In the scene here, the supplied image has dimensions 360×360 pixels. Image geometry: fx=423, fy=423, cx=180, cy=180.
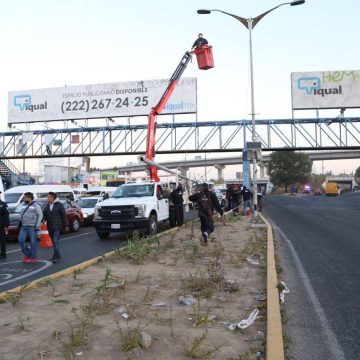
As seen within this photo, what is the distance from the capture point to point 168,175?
2302 centimetres

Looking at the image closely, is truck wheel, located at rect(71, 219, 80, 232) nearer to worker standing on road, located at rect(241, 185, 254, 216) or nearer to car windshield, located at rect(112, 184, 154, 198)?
car windshield, located at rect(112, 184, 154, 198)

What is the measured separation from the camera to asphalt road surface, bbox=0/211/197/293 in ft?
27.9

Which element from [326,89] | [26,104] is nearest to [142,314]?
[326,89]

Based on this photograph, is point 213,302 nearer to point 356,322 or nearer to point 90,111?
point 356,322

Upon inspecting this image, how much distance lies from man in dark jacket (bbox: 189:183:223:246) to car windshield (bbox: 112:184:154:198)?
180 inches

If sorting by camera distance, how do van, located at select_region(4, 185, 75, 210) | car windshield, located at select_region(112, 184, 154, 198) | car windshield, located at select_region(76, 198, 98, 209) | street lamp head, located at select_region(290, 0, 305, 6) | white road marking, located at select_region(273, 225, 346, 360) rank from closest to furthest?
white road marking, located at select_region(273, 225, 346, 360) → car windshield, located at select_region(112, 184, 154, 198) → van, located at select_region(4, 185, 75, 210) → street lamp head, located at select_region(290, 0, 305, 6) → car windshield, located at select_region(76, 198, 98, 209)

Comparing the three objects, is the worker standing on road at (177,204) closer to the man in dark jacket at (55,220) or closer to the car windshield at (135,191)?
the car windshield at (135,191)

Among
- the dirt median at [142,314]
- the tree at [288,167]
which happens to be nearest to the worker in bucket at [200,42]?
the dirt median at [142,314]

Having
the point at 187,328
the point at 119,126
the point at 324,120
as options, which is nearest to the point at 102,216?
the point at 187,328

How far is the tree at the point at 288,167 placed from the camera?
109 meters

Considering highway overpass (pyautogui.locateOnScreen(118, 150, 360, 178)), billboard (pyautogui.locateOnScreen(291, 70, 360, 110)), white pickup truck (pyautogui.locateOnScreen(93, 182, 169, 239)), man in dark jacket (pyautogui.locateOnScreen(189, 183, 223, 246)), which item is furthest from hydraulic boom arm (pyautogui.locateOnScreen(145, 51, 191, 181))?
highway overpass (pyautogui.locateOnScreen(118, 150, 360, 178))

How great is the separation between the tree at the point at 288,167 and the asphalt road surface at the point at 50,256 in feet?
320

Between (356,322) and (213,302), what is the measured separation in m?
1.84

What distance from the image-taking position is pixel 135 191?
16219 millimetres
